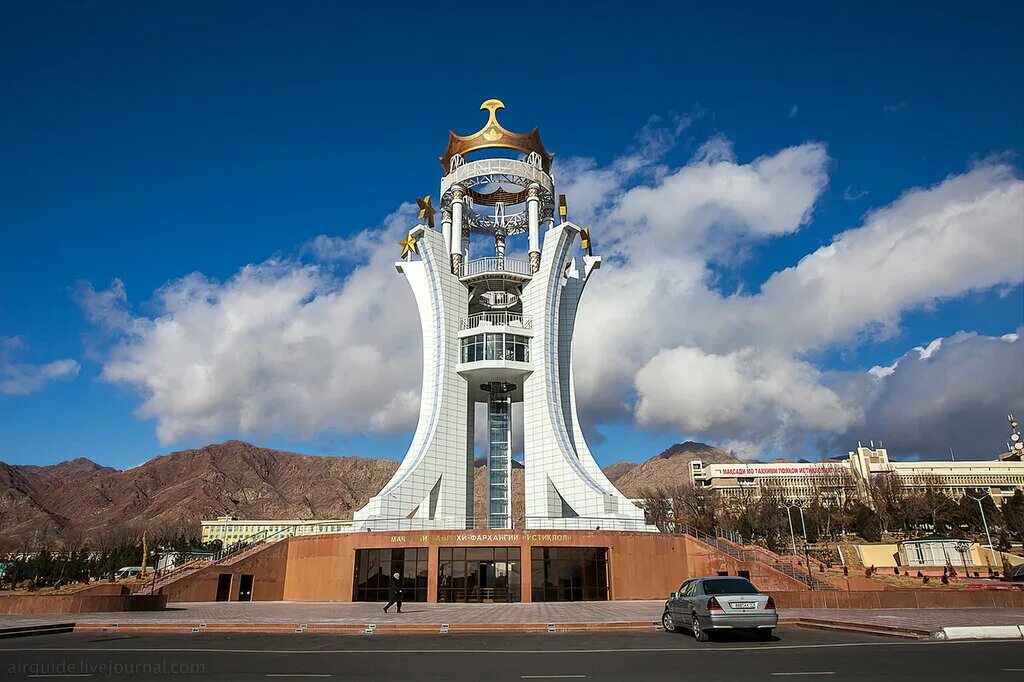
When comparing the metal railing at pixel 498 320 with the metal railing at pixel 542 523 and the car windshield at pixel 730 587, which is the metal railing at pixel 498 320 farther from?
the car windshield at pixel 730 587

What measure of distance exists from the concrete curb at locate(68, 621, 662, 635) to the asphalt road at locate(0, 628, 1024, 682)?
1.57 m

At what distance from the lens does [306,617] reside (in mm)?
22203

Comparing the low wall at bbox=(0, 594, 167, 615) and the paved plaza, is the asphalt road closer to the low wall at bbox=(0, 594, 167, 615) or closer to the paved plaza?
the paved plaza

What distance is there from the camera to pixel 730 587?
14633 mm

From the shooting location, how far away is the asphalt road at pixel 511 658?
10.1m

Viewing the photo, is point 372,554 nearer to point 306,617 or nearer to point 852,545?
point 306,617

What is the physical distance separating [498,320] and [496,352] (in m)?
2.96

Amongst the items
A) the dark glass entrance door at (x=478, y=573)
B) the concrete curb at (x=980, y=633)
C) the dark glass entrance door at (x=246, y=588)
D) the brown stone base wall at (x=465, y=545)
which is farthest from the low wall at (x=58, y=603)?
the concrete curb at (x=980, y=633)

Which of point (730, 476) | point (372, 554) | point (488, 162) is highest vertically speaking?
point (488, 162)

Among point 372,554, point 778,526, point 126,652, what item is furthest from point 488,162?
point 778,526

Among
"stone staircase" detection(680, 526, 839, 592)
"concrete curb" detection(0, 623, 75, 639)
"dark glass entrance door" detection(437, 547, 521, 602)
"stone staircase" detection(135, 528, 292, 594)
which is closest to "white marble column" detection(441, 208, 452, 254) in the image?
"stone staircase" detection(135, 528, 292, 594)

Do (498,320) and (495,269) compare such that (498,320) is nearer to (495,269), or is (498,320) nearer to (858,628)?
(495,269)

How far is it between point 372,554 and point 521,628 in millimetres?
17605

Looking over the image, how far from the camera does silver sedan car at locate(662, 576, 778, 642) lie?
14016 mm
